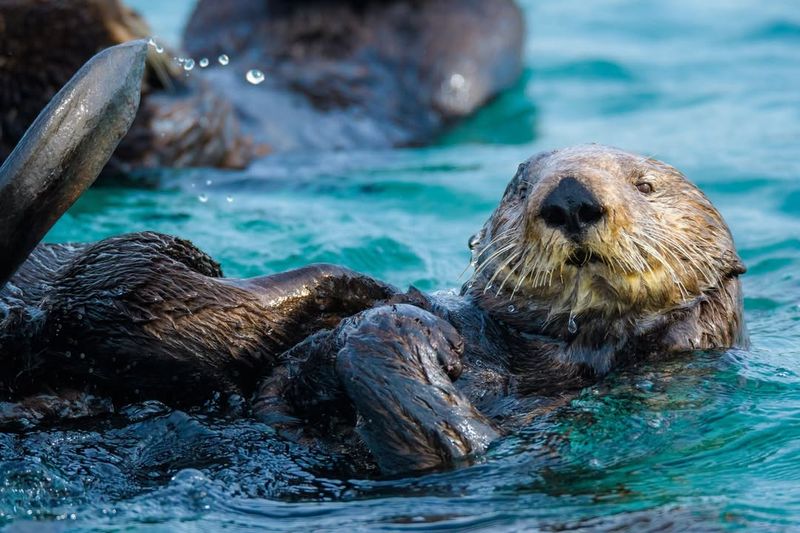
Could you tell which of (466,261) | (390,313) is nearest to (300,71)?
(466,261)

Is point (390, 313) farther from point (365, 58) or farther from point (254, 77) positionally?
point (365, 58)

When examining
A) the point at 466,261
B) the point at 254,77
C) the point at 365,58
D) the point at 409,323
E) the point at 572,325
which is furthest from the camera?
the point at 365,58

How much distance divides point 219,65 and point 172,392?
5.85 m

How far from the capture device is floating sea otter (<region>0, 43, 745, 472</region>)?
3.63 meters

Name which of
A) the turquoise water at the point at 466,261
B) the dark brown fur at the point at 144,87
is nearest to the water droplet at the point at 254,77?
the dark brown fur at the point at 144,87

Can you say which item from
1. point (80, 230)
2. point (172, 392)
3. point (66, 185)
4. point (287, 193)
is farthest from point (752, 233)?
point (66, 185)

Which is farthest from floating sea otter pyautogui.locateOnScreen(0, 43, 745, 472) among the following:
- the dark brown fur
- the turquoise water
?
the dark brown fur

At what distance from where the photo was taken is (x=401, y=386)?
362 centimetres

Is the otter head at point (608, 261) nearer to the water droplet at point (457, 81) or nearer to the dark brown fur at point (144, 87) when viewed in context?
the dark brown fur at point (144, 87)

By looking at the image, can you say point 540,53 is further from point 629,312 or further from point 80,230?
point 629,312

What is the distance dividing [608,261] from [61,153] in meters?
1.72

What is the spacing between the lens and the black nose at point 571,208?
395 centimetres

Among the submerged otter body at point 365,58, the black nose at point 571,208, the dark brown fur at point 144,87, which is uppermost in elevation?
the submerged otter body at point 365,58

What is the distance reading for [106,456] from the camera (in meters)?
3.81
